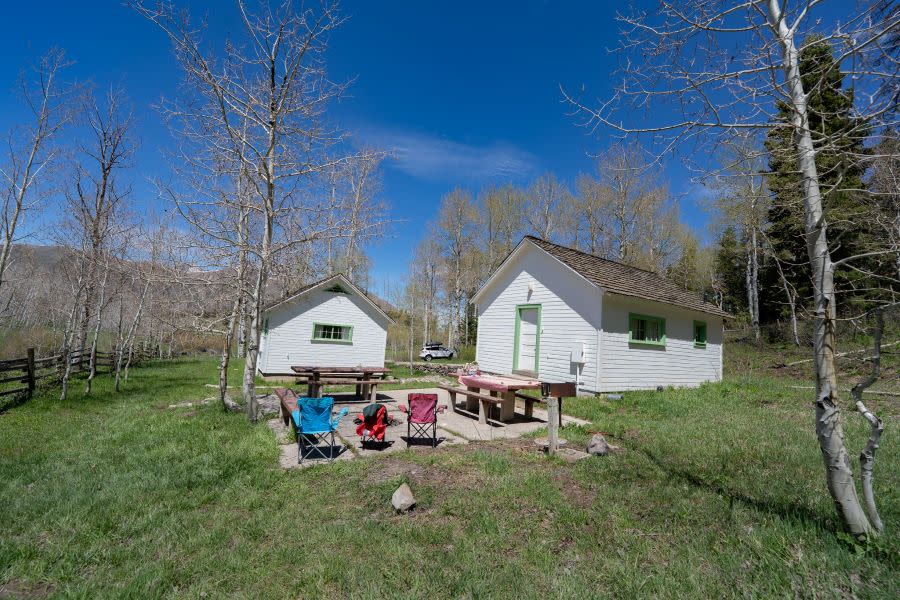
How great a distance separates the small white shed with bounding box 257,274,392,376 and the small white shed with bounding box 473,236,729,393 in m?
6.24

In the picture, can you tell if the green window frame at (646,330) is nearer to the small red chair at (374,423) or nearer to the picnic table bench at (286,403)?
the small red chair at (374,423)

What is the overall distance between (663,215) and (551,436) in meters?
26.6

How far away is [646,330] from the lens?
13172 millimetres

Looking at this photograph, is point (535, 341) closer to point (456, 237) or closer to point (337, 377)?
point (337, 377)

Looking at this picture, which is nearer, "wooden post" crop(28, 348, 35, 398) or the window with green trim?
"wooden post" crop(28, 348, 35, 398)

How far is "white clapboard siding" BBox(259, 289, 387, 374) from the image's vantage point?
1756 cm

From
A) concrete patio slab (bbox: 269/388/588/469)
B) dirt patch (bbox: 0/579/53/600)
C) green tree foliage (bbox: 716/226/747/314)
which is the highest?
green tree foliage (bbox: 716/226/747/314)

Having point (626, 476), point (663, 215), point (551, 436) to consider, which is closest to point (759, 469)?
point (626, 476)

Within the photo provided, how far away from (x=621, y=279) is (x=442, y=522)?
11.2m

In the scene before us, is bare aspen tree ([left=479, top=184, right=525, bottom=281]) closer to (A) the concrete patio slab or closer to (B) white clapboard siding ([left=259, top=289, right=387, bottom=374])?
(B) white clapboard siding ([left=259, top=289, right=387, bottom=374])

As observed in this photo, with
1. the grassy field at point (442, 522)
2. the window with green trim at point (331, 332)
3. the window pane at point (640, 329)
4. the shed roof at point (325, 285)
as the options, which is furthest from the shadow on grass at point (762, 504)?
the window with green trim at point (331, 332)

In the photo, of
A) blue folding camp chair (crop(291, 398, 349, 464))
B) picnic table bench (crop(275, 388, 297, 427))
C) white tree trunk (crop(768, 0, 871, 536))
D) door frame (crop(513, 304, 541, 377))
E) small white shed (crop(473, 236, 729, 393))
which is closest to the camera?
white tree trunk (crop(768, 0, 871, 536))

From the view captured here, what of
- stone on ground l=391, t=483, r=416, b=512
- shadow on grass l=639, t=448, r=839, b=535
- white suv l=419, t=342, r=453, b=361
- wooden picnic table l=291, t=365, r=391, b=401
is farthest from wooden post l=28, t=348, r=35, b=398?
white suv l=419, t=342, r=453, b=361

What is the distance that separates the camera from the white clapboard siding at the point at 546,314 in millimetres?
11828
